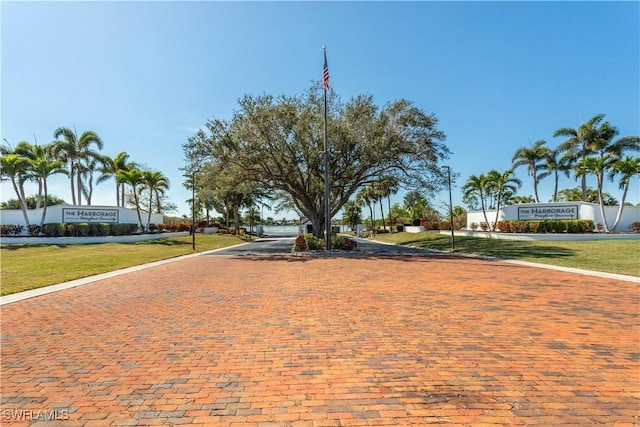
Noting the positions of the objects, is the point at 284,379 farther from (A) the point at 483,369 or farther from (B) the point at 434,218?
(B) the point at 434,218

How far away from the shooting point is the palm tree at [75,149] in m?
38.1

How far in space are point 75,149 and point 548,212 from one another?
160 ft

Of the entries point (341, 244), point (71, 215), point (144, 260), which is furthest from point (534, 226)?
point (71, 215)

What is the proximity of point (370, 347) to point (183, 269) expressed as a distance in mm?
11688

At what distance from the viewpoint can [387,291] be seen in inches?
365

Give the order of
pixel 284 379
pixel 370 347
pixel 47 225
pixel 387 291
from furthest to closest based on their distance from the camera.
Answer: pixel 47 225 < pixel 387 291 < pixel 370 347 < pixel 284 379

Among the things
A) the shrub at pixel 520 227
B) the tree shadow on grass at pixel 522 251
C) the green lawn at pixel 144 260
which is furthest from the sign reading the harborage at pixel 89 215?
the shrub at pixel 520 227

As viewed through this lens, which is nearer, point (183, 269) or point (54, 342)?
point (54, 342)

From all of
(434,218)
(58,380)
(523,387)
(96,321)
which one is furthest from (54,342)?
(434,218)

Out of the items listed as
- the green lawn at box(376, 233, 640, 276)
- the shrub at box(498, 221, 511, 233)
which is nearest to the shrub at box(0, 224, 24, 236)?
the green lawn at box(376, 233, 640, 276)

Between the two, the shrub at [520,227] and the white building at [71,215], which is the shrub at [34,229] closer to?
the white building at [71,215]

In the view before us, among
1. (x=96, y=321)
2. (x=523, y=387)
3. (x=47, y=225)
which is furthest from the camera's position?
(x=47, y=225)

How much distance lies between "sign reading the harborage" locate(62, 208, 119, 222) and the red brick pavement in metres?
29.3

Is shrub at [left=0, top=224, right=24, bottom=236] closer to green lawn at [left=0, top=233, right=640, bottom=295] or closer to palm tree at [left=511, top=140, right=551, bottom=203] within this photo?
green lawn at [left=0, top=233, right=640, bottom=295]
